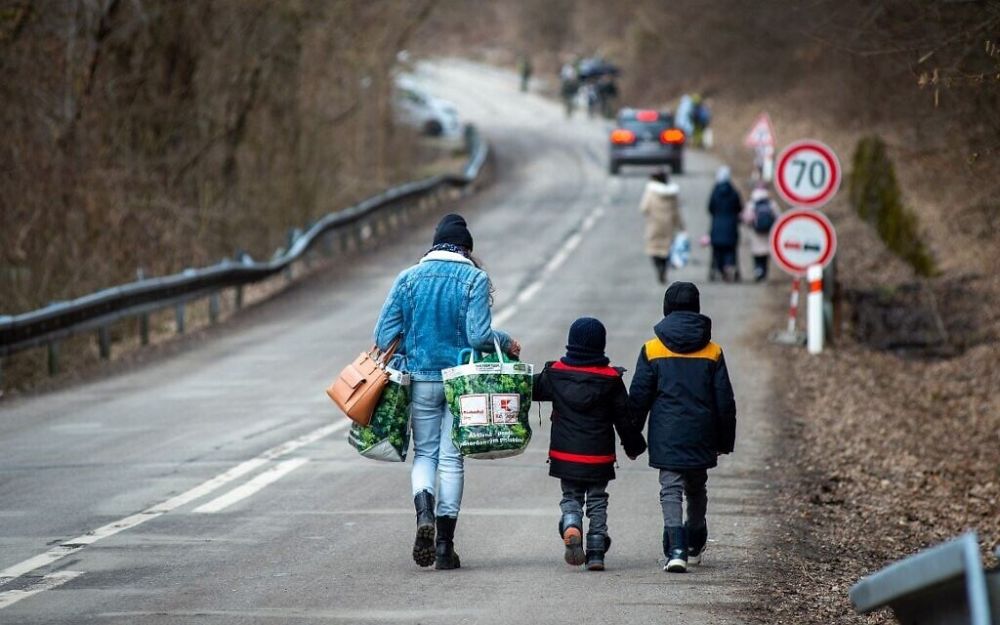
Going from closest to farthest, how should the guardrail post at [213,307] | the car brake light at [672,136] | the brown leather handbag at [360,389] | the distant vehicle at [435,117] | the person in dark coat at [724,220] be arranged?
1. the brown leather handbag at [360,389]
2. the guardrail post at [213,307]
3. the person in dark coat at [724,220]
4. the car brake light at [672,136]
5. the distant vehicle at [435,117]

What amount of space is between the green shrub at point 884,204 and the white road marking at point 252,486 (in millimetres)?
16017

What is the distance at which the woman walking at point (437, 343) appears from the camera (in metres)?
7.85

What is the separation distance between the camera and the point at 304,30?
3059 cm

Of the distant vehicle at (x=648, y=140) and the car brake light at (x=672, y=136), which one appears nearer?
the car brake light at (x=672, y=136)

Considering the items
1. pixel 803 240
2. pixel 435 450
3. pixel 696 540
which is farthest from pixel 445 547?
pixel 803 240

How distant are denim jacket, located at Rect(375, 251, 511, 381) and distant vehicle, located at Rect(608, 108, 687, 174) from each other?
120 ft

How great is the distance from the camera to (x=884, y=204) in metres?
30.8

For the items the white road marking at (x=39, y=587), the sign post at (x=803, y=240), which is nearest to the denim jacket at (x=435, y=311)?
the white road marking at (x=39, y=587)

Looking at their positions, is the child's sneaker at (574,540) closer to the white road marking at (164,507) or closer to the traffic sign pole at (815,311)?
the white road marking at (164,507)

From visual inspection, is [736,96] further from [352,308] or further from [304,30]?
[352,308]

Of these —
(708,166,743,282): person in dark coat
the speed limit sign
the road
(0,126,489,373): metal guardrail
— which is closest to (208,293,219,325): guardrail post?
(0,126,489,373): metal guardrail

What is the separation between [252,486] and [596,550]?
3.31 m

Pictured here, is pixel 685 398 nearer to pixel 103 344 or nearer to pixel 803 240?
pixel 803 240

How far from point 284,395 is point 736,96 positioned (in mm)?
46797
